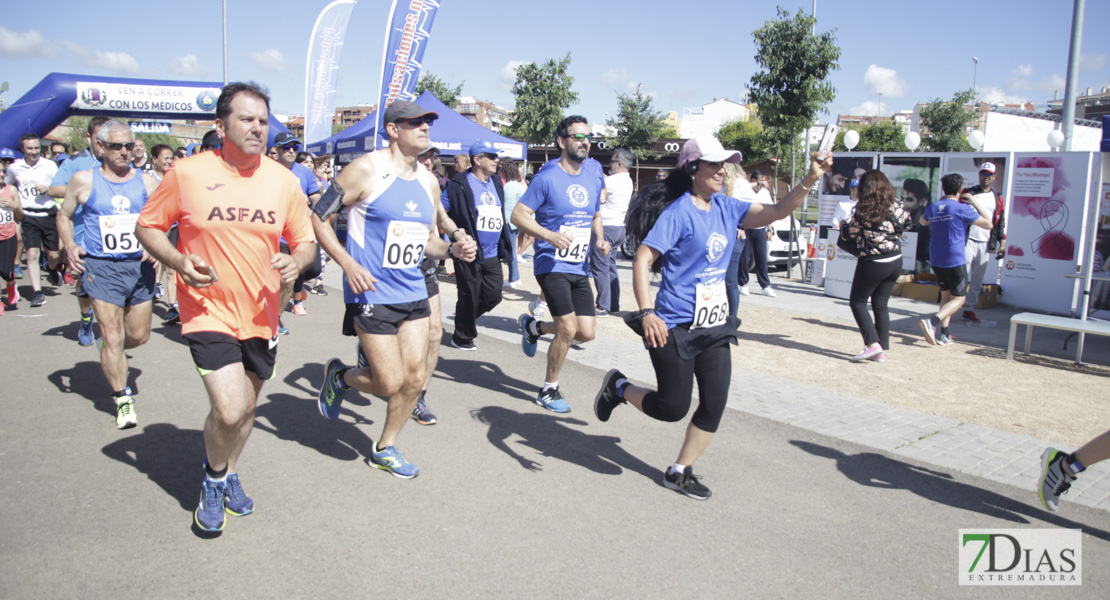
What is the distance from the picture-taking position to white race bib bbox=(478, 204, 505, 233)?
762 centimetres

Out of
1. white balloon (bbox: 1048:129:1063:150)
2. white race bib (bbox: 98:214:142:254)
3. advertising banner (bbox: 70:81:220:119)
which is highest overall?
advertising banner (bbox: 70:81:220:119)

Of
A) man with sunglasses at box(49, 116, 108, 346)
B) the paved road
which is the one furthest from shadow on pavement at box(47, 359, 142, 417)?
man with sunglasses at box(49, 116, 108, 346)

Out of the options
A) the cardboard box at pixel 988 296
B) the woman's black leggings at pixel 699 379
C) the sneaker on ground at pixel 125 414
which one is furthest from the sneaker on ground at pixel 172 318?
the cardboard box at pixel 988 296

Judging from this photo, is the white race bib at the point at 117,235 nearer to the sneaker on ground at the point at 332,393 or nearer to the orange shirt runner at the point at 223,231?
the sneaker on ground at the point at 332,393

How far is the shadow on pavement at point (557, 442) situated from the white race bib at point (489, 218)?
8.55 feet

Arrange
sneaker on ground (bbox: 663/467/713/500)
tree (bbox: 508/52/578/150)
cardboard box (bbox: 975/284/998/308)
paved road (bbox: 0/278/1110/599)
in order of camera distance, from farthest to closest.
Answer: tree (bbox: 508/52/578/150) < cardboard box (bbox: 975/284/998/308) < sneaker on ground (bbox: 663/467/713/500) < paved road (bbox: 0/278/1110/599)

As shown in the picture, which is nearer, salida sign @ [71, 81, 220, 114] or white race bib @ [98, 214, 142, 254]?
white race bib @ [98, 214, 142, 254]

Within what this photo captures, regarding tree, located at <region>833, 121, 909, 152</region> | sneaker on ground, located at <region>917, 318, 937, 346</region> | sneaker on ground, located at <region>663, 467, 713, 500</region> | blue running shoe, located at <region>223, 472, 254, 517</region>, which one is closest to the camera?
blue running shoe, located at <region>223, 472, 254, 517</region>

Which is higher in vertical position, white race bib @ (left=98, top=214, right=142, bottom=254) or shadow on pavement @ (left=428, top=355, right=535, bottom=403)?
white race bib @ (left=98, top=214, right=142, bottom=254)

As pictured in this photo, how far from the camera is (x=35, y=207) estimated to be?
9977 millimetres

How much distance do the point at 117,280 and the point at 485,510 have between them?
332 centimetres

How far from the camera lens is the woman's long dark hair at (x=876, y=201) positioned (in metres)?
7.23

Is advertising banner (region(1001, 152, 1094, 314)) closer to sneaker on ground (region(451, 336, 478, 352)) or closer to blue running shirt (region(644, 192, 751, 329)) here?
sneaker on ground (region(451, 336, 478, 352))

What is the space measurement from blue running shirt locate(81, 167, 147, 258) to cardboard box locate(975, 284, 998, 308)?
10922 mm
